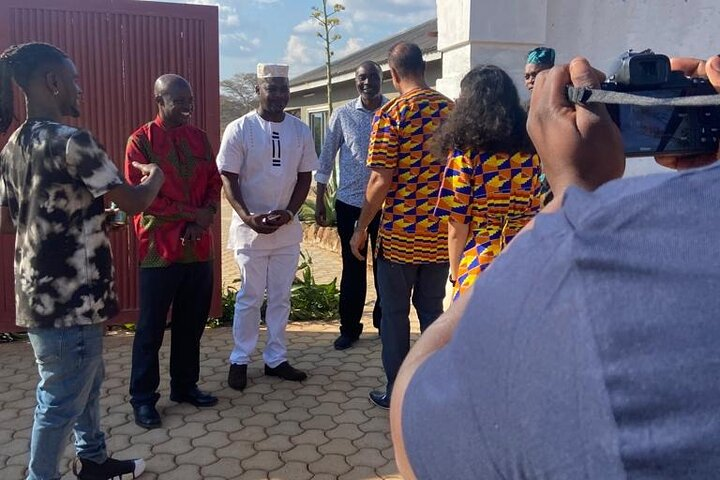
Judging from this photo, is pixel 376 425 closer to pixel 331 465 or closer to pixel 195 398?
pixel 331 465

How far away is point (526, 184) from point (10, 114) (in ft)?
7.14

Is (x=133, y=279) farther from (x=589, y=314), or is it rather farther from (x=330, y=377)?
(x=589, y=314)

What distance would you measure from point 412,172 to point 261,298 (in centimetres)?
140

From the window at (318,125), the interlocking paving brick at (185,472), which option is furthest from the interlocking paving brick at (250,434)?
the window at (318,125)

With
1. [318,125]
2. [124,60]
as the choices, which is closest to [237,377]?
[124,60]

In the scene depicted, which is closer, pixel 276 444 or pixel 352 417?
pixel 276 444

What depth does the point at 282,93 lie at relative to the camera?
413cm

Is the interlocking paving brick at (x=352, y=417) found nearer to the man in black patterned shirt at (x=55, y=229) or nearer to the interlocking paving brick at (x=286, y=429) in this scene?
the interlocking paving brick at (x=286, y=429)

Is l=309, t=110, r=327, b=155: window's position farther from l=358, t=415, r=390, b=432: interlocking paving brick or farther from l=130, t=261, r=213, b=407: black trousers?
l=358, t=415, r=390, b=432: interlocking paving brick

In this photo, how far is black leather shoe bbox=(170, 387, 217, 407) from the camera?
3895 mm

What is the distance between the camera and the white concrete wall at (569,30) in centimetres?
427

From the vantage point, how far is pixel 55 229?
8.15 ft

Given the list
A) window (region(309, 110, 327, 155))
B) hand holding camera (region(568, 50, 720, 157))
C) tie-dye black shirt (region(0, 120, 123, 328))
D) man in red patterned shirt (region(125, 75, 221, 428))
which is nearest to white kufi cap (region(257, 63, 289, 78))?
man in red patterned shirt (region(125, 75, 221, 428))

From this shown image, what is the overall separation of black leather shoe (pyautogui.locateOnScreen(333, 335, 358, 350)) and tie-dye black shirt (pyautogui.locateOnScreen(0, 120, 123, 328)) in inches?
105
